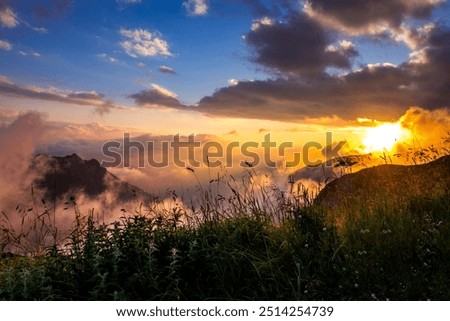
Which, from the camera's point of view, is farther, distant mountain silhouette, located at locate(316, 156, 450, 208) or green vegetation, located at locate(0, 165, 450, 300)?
distant mountain silhouette, located at locate(316, 156, 450, 208)

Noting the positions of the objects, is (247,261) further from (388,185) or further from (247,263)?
(388,185)

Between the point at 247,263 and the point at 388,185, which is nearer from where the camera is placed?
the point at 247,263

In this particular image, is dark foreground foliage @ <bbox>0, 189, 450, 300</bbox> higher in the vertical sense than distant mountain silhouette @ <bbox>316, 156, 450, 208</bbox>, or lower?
lower

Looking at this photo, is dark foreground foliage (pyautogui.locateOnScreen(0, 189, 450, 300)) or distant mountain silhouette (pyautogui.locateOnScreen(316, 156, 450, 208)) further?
distant mountain silhouette (pyautogui.locateOnScreen(316, 156, 450, 208))

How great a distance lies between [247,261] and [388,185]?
4.06 meters

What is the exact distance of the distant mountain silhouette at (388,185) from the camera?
839 cm

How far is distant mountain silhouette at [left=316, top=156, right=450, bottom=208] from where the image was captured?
839 centimetres

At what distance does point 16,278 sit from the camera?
6.27 meters

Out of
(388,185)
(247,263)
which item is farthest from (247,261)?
(388,185)

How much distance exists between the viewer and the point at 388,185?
9.55 metres

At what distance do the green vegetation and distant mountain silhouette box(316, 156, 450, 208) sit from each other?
1052mm

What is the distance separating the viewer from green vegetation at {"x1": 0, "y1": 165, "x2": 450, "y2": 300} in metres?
5.89
